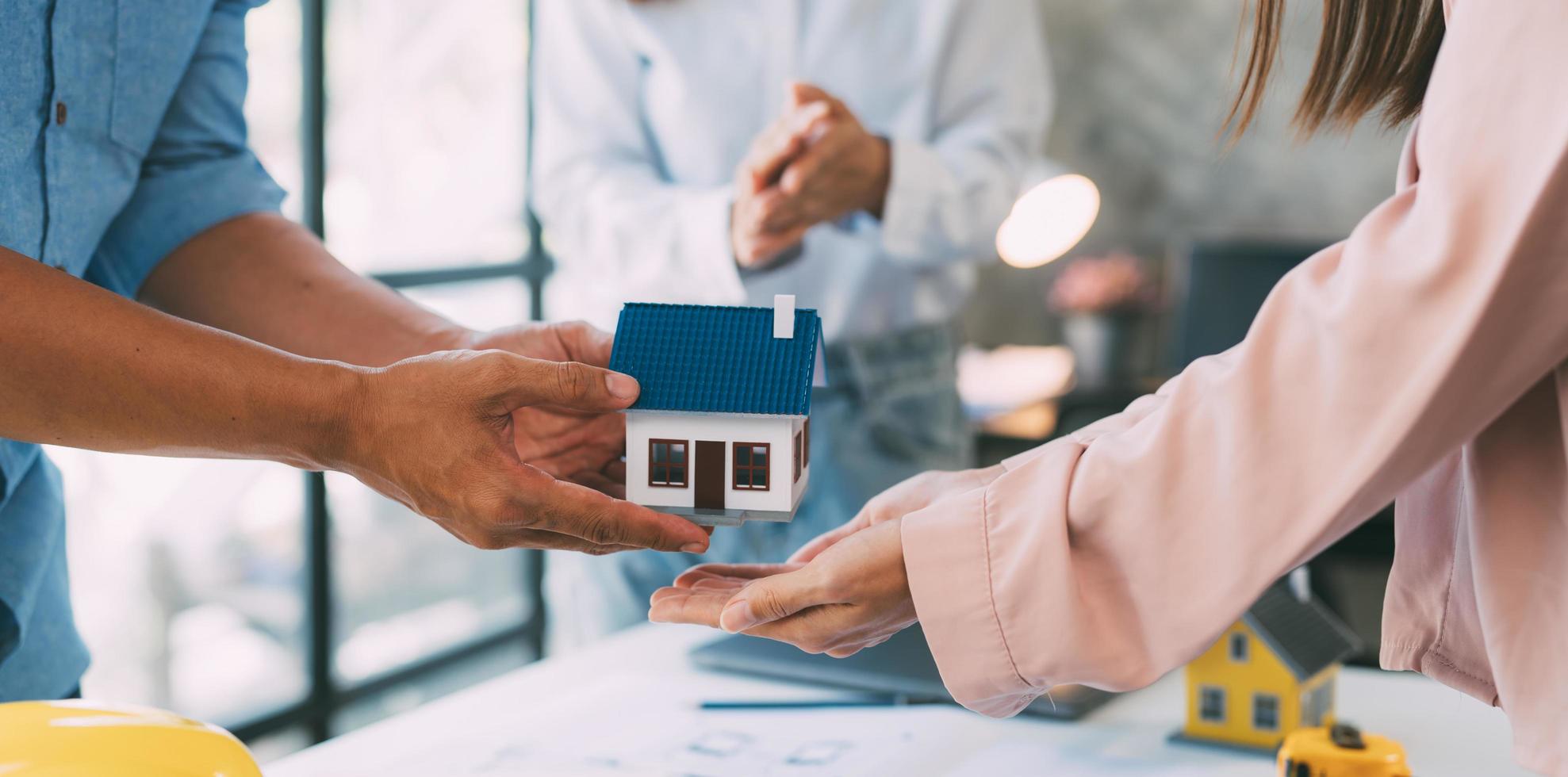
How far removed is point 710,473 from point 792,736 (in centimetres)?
28

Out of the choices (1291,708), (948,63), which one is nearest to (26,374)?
(1291,708)

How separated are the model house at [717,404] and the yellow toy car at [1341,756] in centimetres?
44

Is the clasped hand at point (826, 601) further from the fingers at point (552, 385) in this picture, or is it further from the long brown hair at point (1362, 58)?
the long brown hair at point (1362, 58)

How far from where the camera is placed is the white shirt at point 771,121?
1.70 m

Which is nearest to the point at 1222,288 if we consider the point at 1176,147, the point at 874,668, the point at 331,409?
the point at 1176,147

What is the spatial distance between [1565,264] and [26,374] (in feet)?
3.04

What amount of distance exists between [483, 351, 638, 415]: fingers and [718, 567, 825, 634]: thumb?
18cm

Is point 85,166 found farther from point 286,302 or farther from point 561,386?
point 561,386

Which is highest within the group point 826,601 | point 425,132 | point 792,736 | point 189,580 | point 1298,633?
point 425,132

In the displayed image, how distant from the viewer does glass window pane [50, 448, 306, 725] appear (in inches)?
96.6

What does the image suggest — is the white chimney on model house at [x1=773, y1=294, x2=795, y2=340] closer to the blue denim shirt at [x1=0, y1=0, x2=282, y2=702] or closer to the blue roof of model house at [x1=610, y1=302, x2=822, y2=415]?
the blue roof of model house at [x1=610, y1=302, x2=822, y2=415]

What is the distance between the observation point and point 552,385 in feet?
2.97

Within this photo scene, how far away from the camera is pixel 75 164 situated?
1.00 metres

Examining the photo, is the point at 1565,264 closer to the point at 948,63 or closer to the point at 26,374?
the point at 26,374
